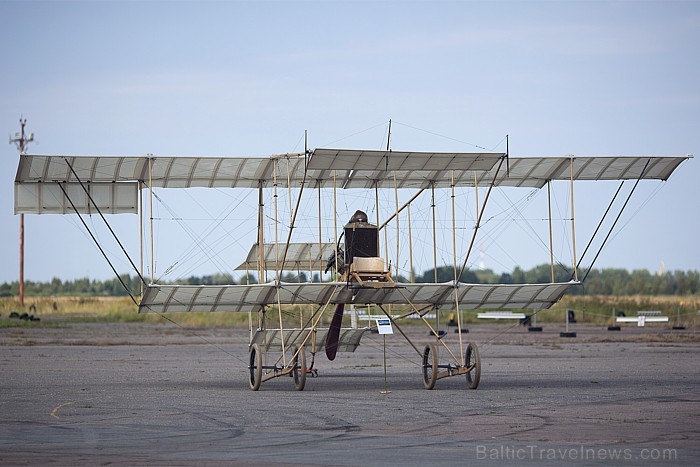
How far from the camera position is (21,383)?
2533 centimetres

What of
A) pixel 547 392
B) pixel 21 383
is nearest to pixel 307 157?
pixel 547 392

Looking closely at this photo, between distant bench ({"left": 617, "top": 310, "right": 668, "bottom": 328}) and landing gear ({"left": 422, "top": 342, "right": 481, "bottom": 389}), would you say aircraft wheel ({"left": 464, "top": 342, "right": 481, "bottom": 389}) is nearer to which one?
landing gear ({"left": 422, "top": 342, "right": 481, "bottom": 389})

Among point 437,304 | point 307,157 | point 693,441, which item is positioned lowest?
point 693,441

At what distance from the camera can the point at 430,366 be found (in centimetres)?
2373

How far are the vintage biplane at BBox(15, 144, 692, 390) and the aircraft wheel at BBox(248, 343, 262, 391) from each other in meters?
0.03

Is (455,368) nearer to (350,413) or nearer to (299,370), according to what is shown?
(299,370)

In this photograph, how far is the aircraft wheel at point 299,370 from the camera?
23.1 metres

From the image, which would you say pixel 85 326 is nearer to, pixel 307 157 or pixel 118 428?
pixel 307 157

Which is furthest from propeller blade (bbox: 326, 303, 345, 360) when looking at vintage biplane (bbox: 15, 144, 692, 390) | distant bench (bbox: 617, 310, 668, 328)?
distant bench (bbox: 617, 310, 668, 328)

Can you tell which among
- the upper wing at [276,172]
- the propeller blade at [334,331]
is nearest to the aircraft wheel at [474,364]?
the propeller blade at [334,331]

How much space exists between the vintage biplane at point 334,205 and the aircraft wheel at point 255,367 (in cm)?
3

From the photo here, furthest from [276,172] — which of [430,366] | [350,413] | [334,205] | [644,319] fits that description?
[644,319]

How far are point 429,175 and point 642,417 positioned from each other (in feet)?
35.4

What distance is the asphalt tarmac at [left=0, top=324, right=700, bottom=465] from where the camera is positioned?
42.7 ft
